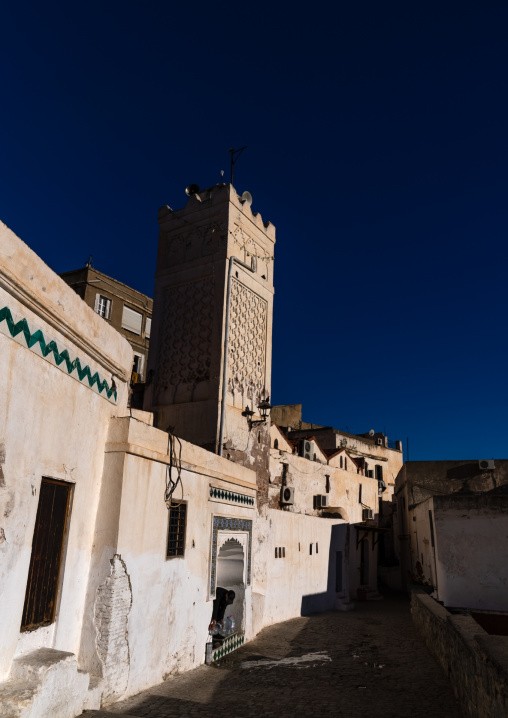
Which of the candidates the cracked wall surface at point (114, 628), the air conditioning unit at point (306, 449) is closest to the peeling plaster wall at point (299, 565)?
the air conditioning unit at point (306, 449)

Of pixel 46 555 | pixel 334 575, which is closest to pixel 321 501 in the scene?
pixel 334 575

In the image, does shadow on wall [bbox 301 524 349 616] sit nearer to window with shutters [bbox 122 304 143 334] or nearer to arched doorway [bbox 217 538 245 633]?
arched doorway [bbox 217 538 245 633]

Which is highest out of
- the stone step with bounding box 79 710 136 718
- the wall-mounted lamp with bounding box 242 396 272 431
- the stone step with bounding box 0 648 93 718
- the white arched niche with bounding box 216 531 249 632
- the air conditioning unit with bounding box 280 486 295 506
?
the wall-mounted lamp with bounding box 242 396 272 431

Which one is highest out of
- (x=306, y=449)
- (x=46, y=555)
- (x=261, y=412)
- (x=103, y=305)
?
(x=103, y=305)

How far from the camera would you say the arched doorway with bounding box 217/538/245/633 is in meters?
9.84

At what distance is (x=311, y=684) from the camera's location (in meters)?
7.21

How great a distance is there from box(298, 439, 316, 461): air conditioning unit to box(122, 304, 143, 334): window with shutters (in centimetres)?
824

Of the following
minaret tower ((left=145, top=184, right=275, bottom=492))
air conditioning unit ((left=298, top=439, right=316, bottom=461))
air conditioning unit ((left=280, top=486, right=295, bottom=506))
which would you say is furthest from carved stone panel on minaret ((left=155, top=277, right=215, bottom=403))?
air conditioning unit ((left=298, top=439, right=316, bottom=461))

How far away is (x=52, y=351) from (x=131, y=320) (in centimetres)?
1776

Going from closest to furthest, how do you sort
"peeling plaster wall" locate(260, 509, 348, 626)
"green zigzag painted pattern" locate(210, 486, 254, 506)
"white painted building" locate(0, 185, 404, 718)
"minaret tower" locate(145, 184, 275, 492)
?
1. "white painted building" locate(0, 185, 404, 718)
2. "green zigzag painted pattern" locate(210, 486, 254, 506)
3. "minaret tower" locate(145, 184, 275, 492)
4. "peeling plaster wall" locate(260, 509, 348, 626)

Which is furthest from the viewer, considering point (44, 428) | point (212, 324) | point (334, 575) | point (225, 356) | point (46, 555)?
point (334, 575)

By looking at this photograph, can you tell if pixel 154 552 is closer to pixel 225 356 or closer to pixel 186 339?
pixel 225 356

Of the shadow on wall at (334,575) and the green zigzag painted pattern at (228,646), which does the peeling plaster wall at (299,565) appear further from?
the green zigzag painted pattern at (228,646)

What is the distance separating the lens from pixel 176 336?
12.6 meters
